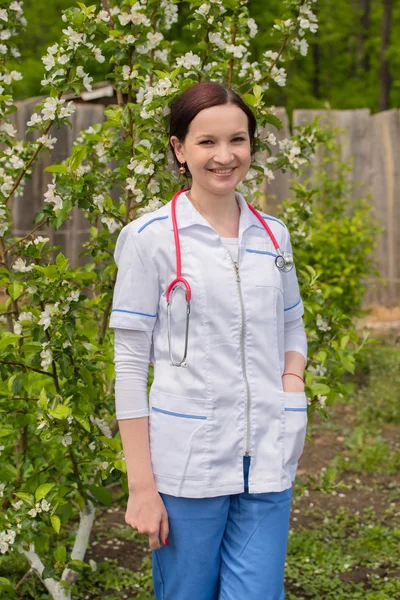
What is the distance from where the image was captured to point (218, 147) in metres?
2.12

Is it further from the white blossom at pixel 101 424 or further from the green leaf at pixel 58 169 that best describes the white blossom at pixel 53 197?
the white blossom at pixel 101 424

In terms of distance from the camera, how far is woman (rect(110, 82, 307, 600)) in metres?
2.06

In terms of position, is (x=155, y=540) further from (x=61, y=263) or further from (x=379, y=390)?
(x=379, y=390)

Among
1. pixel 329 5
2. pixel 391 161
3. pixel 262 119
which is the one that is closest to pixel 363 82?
pixel 329 5

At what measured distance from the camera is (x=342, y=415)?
20.2 ft

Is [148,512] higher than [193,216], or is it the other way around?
[193,216]

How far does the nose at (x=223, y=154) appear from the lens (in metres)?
2.10

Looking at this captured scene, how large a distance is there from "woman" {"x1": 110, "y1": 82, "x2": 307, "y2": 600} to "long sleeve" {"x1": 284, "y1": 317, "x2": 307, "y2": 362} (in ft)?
0.58

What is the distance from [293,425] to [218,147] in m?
0.72

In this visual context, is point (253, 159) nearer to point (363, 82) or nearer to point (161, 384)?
point (161, 384)

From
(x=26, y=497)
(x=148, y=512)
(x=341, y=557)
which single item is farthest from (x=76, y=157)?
(x=341, y=557)

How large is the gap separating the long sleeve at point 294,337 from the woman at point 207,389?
0.58 feet

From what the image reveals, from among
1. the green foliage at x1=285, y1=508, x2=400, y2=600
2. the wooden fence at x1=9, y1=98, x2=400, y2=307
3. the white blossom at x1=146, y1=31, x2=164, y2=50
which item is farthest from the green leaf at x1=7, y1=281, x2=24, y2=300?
the wooden fence at x1=9, y1=98, x2=400, y2=307

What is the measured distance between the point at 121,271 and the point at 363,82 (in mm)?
20027
